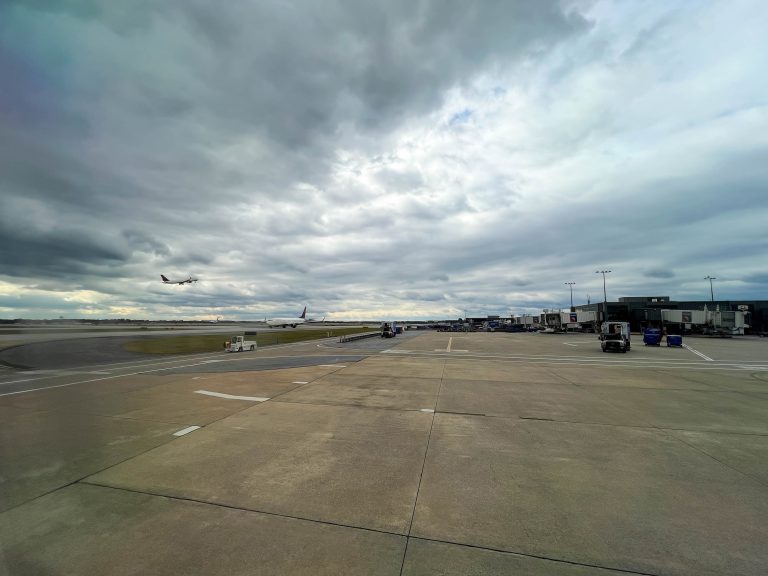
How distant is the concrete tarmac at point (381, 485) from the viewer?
3.80 metres

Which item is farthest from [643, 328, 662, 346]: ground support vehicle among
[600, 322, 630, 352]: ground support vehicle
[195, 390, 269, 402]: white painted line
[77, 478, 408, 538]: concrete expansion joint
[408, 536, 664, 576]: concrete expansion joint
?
[77, 478, 408, 538]: concrete expansion joint

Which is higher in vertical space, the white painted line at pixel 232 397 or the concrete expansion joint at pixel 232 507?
the concrete expansion joint at pixel 232 507

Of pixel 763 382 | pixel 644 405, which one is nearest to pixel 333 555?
pixel 644 405

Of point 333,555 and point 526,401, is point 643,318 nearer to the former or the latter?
point 526,401

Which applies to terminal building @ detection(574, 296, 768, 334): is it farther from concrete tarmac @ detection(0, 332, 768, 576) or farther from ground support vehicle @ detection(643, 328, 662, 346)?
concrete tarmac @ detection(0, 332, 768, 576)

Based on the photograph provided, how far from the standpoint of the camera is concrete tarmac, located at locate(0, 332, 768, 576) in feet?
12.5

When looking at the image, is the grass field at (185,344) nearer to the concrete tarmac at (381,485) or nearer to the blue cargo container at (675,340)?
the concrete tarmac at (381,485)

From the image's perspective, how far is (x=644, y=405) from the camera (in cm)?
1129

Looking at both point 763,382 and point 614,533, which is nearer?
point 614,533

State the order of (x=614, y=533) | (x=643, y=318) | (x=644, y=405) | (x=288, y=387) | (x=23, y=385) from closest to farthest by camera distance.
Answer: (x=614, y=533), (x=644, y=405), (x=288, y=387), (x=23, y=385), (x=643, y=318)

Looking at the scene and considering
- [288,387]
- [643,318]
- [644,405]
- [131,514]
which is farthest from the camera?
[643,318]

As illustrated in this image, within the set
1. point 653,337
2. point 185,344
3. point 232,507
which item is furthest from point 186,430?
point 653,337

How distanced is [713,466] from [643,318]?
364 ft


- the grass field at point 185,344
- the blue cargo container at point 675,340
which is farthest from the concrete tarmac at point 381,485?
the blue cargo container at point 675,340
